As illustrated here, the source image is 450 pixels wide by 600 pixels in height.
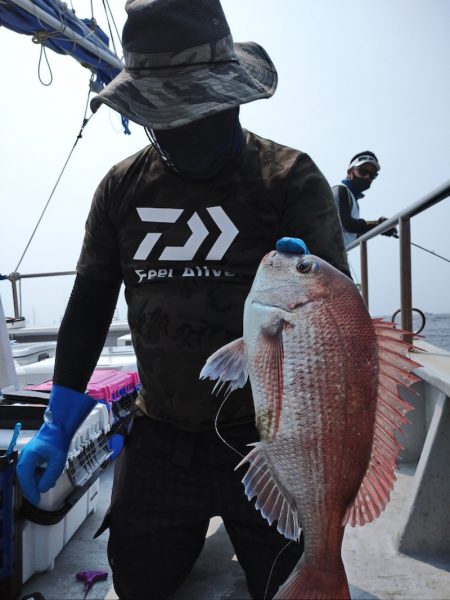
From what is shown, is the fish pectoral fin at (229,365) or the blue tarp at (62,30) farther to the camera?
the blue tarp at (62,30)

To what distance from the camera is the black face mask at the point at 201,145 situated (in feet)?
5.82

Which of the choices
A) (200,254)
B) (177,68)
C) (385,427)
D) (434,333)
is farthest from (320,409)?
(434,333)

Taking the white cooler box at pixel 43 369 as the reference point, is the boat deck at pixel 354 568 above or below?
below

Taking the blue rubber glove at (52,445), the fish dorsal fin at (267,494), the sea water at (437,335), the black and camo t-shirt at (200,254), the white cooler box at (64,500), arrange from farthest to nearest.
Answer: the sea water at (437,335) → the white cooler box at (64,500) → the blue rubber glove at (52,445) → the black and camo t-shirt at (200,254) → the fish dorsal fin at (267,494)

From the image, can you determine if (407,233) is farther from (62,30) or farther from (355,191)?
(62,30)

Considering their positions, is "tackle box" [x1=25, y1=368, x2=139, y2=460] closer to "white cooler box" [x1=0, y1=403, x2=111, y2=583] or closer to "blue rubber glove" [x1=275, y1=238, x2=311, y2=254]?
"white cooler box" [x1=0, y1=403, x2=111, y2=583]

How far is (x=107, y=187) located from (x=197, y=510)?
55.3 inches

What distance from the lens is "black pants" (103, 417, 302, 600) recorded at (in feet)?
6.07

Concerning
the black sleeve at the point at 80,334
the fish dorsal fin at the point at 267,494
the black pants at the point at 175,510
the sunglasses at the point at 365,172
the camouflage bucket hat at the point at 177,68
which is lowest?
the black pants at the point at 175,510

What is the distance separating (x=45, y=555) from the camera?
2.44m

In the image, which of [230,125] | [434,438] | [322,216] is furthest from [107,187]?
[434,438]

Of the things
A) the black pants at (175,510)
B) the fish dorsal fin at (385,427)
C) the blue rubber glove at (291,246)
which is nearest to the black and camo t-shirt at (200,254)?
the black pants at (175,510)

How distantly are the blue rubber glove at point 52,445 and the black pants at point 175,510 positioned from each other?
0.25 m

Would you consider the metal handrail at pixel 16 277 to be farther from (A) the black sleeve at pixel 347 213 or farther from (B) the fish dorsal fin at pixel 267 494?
(B) the fish dorsal fin at pixel 267 494
